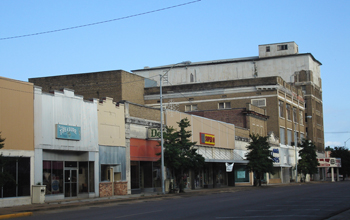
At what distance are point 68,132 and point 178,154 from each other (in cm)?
1090

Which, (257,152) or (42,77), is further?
(42,77)

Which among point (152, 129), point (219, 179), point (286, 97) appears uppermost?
point (286, 97)

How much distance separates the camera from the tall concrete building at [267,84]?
7244cm

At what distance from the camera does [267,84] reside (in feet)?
235

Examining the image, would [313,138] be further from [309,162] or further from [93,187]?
[93,187]

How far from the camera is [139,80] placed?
67188 millimetres

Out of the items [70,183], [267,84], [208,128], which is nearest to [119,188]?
[70,183]

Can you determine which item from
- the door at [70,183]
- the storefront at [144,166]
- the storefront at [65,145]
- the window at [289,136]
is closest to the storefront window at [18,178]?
the storefront at [65,145]

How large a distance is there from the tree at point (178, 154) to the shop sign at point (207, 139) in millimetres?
7685

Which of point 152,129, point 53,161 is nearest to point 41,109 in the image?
point 53,161

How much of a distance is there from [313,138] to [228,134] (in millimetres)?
50763

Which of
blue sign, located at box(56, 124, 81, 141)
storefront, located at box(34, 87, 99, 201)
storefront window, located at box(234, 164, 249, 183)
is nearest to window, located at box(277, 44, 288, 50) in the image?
storefront window, located at box(234, 164, 249, 183)

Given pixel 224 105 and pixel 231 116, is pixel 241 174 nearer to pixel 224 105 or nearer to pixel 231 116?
pixel 231 116

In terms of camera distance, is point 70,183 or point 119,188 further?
point 119,188
